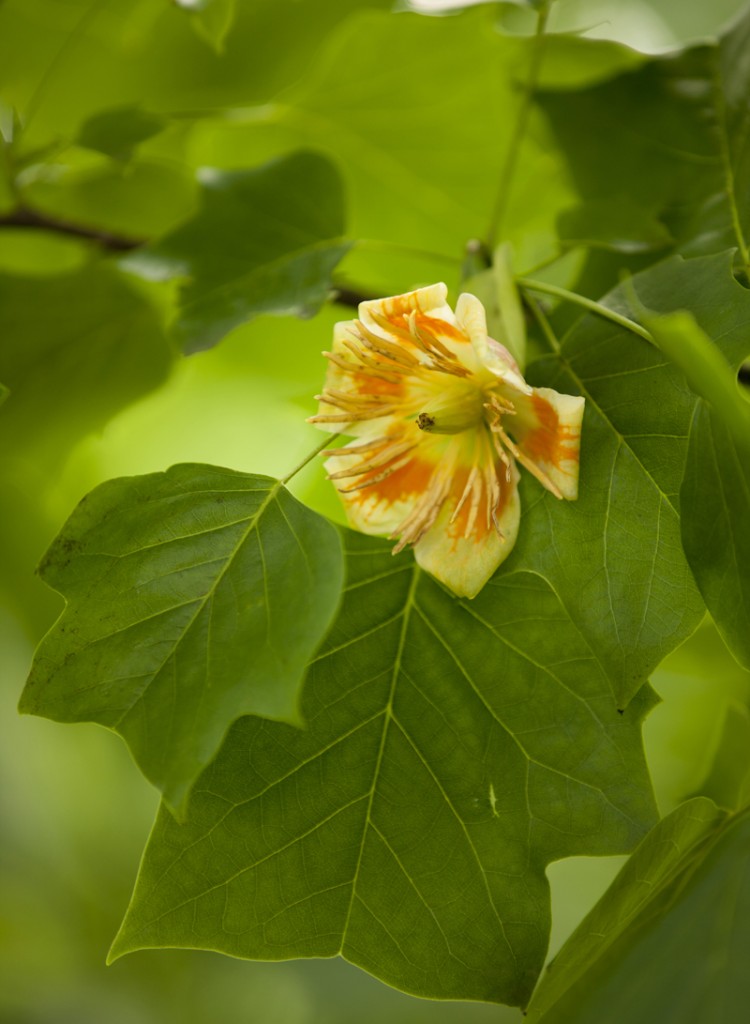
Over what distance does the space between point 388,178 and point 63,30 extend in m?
0.35

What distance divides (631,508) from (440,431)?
0.11 meters

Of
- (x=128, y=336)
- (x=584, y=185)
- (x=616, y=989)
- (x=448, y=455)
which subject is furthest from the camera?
(x=128, y=336)

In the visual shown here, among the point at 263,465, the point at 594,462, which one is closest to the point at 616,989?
the point at 594,462

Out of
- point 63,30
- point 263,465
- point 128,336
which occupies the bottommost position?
point 263,465

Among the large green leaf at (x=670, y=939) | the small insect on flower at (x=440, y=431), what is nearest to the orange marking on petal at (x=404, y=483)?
the small insect on flower at (x=440, y=431)

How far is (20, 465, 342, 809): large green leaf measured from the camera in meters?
0.46

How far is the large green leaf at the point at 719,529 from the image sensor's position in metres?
0.47

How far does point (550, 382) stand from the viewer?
577mm

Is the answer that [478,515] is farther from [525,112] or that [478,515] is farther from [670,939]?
[525,112]

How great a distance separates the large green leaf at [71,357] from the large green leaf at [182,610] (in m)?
0.43

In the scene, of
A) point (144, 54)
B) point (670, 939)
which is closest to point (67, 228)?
point (144, 54)

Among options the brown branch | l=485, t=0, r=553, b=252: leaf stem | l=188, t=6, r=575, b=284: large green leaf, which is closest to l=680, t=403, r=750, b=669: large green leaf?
l=485, t=0, r=553, b=252: leaf stem

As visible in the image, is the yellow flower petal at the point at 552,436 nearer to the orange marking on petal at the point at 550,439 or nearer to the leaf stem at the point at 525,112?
the orange marking on petal at the point at 550,439

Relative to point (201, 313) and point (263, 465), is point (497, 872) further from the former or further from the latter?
point (263, 465)
